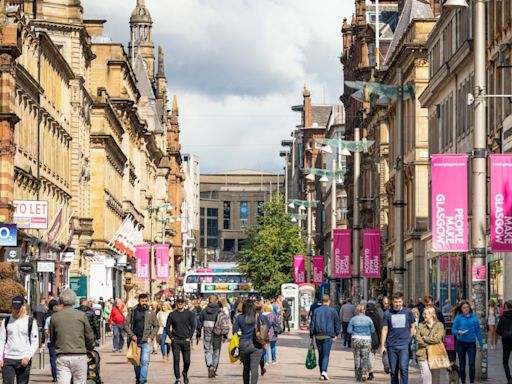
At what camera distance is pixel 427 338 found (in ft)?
81.1

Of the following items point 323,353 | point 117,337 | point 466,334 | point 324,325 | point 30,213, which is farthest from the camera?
point 30,213

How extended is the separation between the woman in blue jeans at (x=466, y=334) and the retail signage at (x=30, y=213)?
2716 centimetres

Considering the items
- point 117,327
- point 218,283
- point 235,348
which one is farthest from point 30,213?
point 218,283

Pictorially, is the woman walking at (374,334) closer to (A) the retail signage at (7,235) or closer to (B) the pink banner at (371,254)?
(A) the retail signage at (7,235)

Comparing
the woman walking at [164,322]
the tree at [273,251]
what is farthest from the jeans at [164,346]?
the tree at [273,251]

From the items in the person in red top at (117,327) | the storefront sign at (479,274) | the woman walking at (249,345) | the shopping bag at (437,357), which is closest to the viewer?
the shopping bag at (437,357)

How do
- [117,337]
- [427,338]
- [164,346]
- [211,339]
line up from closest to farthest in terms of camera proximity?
[427,338] < [211,339] < [164,346] < [117,337]

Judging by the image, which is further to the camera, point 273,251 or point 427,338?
point 273,251

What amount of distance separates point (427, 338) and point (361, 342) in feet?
26.3

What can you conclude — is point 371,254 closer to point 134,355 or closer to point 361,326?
point 361,326

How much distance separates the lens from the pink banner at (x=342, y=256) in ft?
233

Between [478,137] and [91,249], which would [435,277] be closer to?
[91,249]

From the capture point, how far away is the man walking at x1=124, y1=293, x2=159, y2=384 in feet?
99.3

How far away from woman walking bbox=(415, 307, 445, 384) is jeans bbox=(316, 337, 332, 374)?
811 cm
